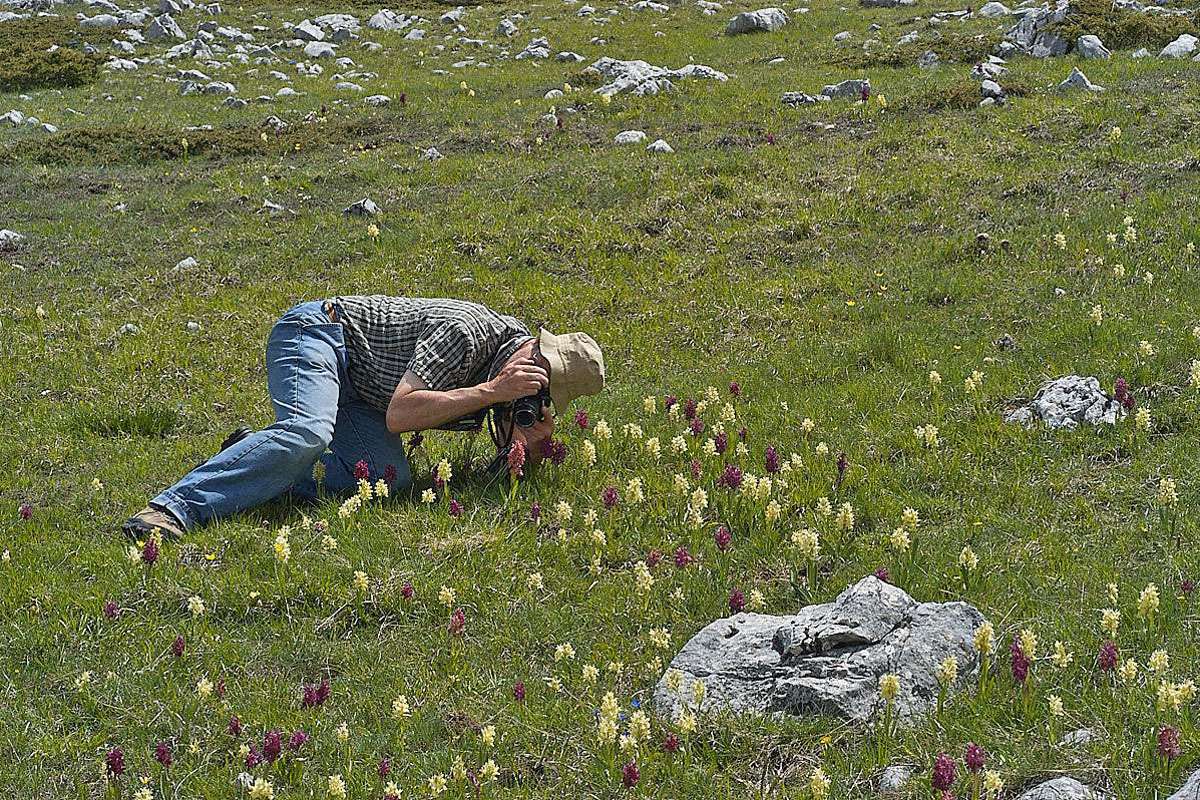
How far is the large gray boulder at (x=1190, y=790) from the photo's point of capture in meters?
4.34

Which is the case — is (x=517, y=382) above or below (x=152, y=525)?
above

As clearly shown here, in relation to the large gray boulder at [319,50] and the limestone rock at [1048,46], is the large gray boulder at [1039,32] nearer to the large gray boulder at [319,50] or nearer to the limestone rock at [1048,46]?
the limestone rock at [1048,46]

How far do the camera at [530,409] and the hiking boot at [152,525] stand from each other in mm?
2432

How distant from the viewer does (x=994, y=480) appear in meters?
8.19

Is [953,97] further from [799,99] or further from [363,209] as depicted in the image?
[363,209]

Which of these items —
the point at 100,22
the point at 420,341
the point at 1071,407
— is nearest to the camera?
the point at 420,341

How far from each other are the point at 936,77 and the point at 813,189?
7100mm

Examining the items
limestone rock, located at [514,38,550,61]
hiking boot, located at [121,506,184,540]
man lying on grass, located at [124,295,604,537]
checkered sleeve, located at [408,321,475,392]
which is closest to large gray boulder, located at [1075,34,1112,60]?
limestone rock, located at [514,38,550,61]

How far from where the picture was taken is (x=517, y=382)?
786 centimetres

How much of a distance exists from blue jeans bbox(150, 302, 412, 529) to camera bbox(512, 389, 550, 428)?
95 centimetres

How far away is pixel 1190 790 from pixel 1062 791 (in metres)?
0.51

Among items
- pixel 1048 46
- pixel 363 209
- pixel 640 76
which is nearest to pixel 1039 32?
pixel 1048 46

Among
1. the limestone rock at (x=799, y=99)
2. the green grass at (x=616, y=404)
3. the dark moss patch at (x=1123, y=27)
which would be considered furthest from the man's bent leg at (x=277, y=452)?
the dark moss patch at (x=1123, y=27)

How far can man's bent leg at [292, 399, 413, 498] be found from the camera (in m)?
8.42
